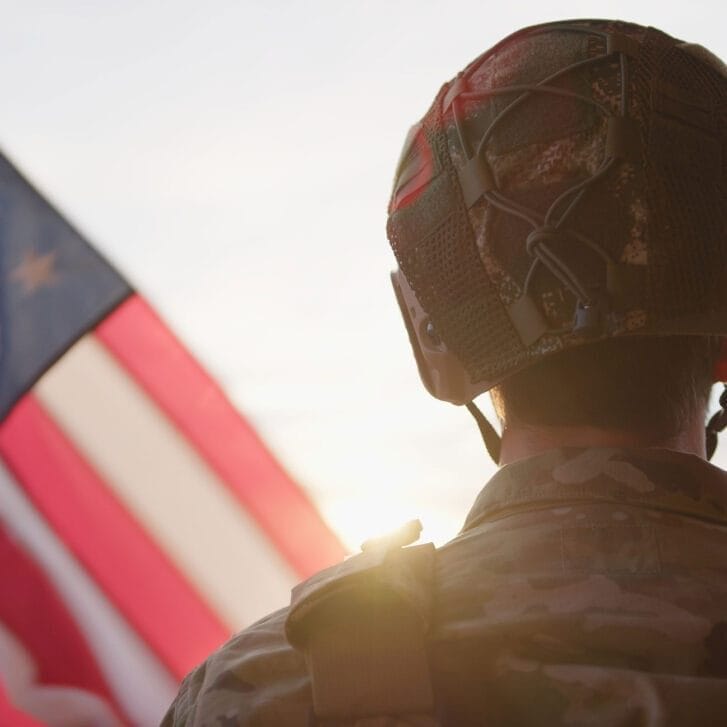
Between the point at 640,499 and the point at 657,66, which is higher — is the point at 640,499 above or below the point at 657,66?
below

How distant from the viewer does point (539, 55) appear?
2354mm

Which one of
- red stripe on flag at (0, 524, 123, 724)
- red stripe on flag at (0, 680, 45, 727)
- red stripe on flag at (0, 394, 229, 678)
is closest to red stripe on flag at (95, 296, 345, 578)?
red stripe on flag at (0, 394, 229, 678)

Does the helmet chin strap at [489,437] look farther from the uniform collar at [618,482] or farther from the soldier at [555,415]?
the uniform collar at [618,482]

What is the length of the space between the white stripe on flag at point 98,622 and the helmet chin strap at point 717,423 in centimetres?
264

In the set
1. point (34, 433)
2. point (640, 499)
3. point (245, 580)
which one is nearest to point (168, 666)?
point (245, 580)

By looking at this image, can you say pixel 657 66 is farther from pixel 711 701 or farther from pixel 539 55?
pixel 711 701

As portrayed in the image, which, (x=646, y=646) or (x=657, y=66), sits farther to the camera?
(x=657, y=66)

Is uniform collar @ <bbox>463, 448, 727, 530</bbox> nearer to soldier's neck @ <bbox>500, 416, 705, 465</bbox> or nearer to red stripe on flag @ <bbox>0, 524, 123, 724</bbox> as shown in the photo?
soldier's neck @ <bbox>500, 416, 705, 465</bbox>

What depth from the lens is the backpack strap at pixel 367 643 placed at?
1668mm

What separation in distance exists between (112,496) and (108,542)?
27cm

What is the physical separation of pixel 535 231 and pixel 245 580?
3.10 metres

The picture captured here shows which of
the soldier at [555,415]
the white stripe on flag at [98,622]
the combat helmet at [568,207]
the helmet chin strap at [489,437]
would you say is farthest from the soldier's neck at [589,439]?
the white stripe on flag at [98,622]

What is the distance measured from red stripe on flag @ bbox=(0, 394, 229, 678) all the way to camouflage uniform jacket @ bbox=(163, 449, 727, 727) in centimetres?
256

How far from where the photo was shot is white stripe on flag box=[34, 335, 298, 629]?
187 inches
